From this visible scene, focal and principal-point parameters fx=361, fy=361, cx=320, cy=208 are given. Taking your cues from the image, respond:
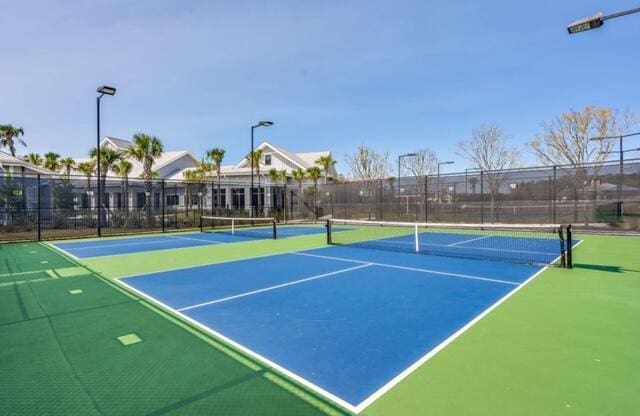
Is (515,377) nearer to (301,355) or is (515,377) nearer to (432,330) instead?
(432,330)

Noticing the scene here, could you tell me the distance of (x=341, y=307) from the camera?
5293 mm

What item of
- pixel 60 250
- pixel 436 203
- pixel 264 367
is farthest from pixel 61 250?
pixel 436 203

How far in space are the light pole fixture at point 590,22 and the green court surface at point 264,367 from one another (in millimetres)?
5712

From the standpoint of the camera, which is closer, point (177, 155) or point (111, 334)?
point (111, 334)

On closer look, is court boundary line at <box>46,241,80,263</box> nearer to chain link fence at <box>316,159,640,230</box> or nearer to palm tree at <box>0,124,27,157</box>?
chain link fence at <box>316,159,640,230</box>

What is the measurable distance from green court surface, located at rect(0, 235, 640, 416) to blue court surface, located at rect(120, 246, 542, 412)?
222mm

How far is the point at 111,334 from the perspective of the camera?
14.0 ft

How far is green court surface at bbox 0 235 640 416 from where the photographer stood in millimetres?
2744

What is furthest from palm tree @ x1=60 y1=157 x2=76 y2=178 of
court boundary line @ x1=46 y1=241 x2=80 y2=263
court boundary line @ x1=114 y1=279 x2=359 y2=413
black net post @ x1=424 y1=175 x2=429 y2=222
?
court boundary line @ x1=114 y1=279 x2=359 y2=413

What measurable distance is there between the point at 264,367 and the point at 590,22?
9.67m

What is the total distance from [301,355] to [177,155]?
38210 millimetres

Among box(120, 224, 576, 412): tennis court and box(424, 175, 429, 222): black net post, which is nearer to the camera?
box(120, 224, 576, 412): tennis court

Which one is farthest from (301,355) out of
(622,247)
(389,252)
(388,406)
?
(622,247)

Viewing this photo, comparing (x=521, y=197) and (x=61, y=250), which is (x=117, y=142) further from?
(x=521, y=197)
